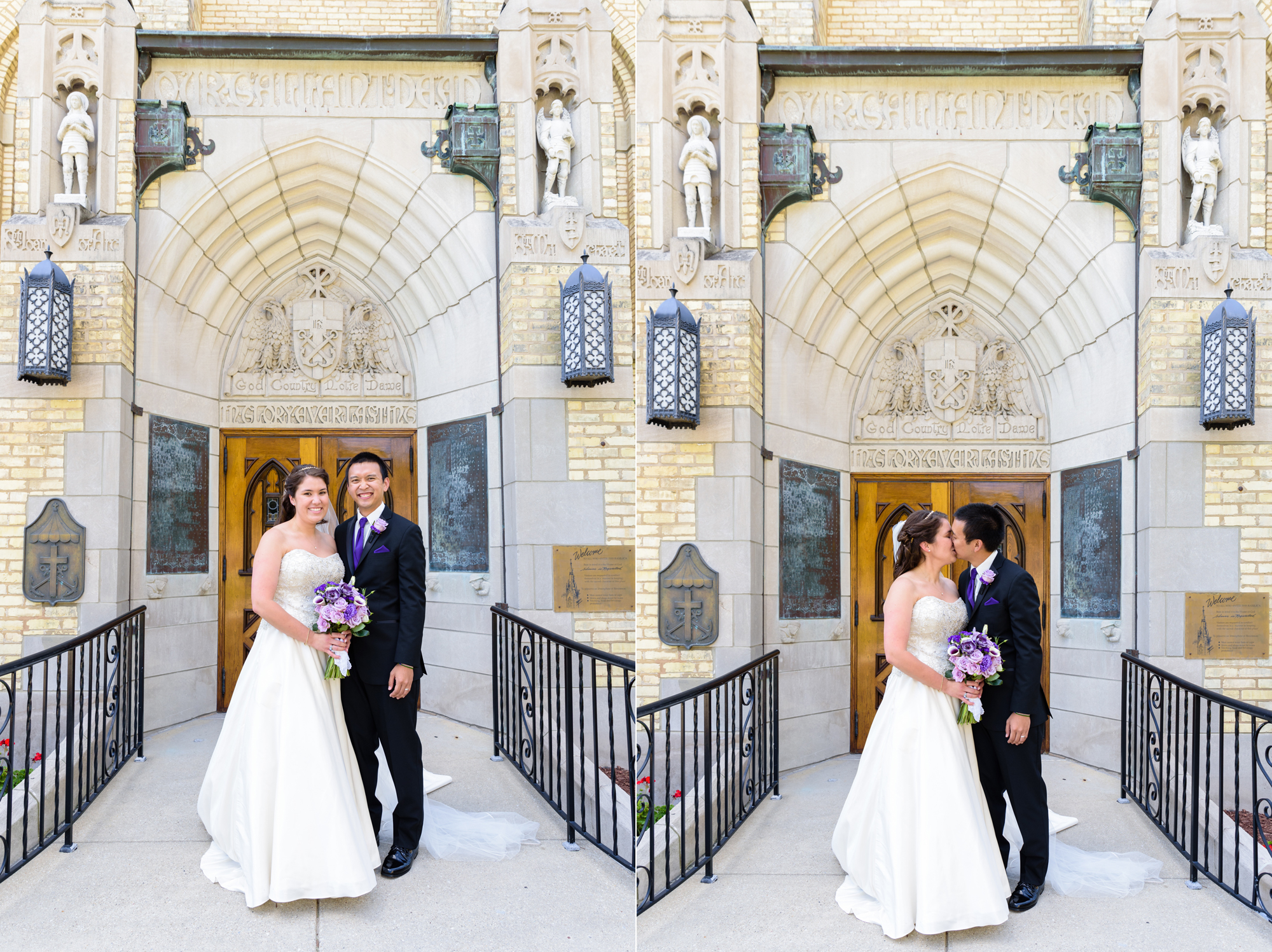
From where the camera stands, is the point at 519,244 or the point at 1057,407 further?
the point at 1057,407

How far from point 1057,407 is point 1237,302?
1.48 m

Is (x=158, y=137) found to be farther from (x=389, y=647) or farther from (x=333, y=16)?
(x=389, y=647)

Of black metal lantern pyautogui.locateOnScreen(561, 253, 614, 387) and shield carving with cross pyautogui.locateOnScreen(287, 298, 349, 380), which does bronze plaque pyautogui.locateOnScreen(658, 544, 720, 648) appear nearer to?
black metal lantern pyautogui.locateOnScreen(561, 253, 614, 387)

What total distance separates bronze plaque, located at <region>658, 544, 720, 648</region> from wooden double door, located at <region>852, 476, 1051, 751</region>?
162 cm

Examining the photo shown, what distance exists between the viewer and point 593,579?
6.52 m

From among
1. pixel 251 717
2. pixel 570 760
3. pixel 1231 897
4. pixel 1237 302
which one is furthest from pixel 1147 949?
pixel 1237 302

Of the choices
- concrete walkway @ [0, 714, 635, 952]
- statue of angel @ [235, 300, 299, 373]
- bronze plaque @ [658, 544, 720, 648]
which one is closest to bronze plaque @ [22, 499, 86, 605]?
statue of angel @ [235, 300, 299, 373]

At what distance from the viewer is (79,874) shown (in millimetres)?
3869

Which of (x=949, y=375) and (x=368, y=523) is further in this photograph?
(x=949, y=375)

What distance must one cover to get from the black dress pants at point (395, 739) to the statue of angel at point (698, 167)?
4022 mm

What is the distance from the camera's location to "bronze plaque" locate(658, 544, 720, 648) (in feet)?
19.7

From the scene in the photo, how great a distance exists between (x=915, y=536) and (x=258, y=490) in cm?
560

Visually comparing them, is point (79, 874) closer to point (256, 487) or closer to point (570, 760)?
point (570, 760)

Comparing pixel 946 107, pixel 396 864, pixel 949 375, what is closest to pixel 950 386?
pixel 949 375
